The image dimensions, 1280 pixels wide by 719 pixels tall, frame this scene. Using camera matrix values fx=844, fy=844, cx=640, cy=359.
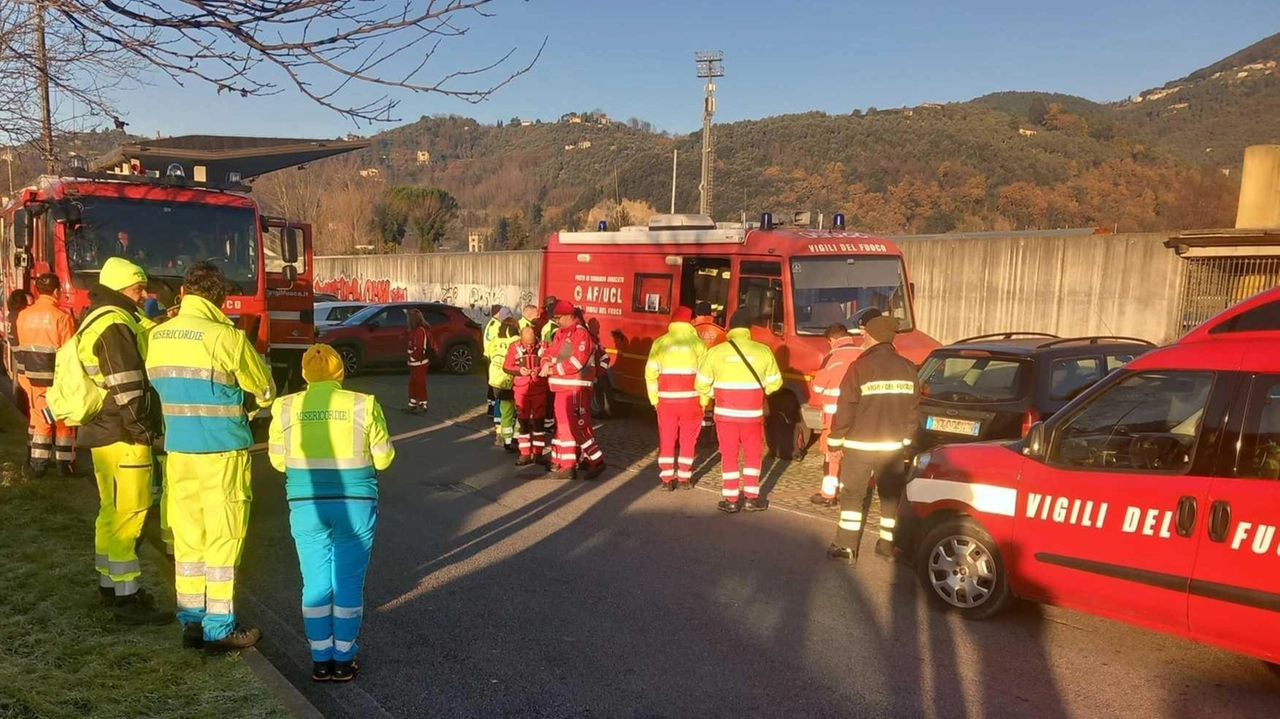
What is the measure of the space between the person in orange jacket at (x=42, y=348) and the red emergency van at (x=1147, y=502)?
292 inches

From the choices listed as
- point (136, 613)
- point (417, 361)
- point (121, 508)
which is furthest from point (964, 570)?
point (417, 361)

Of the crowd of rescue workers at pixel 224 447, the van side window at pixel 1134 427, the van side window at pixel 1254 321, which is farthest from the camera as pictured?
the van side window at pixel 1134 427

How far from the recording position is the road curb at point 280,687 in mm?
3820

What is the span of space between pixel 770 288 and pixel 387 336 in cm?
1031

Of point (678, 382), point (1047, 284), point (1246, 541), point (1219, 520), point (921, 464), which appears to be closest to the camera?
point (1246, 541)

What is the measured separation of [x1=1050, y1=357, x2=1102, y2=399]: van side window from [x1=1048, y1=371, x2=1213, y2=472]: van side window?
2.35 metres

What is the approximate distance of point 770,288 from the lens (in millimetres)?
10023

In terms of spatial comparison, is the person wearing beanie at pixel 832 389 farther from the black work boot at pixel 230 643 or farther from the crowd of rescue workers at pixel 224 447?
the black work boot at pixel 230 643

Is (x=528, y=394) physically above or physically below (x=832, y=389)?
below

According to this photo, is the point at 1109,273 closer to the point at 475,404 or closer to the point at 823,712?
the point at 475,404

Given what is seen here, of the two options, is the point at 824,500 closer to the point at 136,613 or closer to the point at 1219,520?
the point at 1219,520

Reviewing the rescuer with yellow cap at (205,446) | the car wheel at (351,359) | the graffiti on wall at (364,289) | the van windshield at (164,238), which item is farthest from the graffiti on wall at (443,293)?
the rescuer with yellow cap at (205,446)

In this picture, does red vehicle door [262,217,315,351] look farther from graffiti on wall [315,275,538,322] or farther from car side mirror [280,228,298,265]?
graffiti on wall [315,275,538,322]

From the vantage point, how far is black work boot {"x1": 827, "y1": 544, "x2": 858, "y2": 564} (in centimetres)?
646
